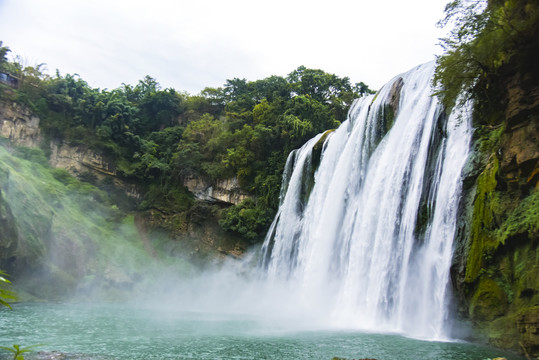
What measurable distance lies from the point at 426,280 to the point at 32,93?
100 feet

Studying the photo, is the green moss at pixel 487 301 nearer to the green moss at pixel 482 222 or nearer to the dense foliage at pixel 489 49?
the green moss at pixel 482 222

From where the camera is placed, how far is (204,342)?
35.8 ft

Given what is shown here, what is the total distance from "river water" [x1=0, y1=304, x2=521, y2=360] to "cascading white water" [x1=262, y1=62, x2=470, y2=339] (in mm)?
2076

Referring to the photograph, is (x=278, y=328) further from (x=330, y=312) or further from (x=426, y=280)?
(x=426, y=280)

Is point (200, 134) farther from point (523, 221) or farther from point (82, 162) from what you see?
point (523, 221)

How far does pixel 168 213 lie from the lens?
31.1 meters

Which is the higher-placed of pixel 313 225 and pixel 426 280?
pixel 313 225

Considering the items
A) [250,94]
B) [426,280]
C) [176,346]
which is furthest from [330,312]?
[250,94]

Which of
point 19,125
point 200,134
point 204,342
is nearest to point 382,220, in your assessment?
point 204,342

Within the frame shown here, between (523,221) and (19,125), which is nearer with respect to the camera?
(523,221)

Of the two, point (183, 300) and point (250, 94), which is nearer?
point (183, 300)

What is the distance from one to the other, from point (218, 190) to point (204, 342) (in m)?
20.0

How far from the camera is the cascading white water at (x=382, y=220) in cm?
1291

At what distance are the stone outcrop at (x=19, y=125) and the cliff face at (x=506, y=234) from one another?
96.4 feet
